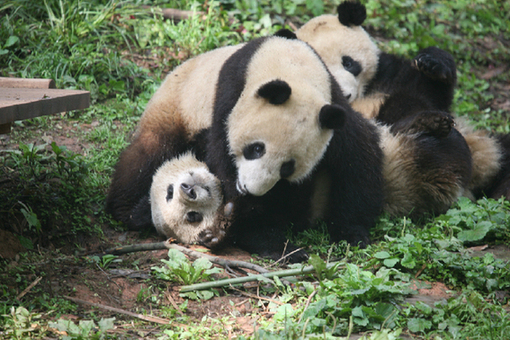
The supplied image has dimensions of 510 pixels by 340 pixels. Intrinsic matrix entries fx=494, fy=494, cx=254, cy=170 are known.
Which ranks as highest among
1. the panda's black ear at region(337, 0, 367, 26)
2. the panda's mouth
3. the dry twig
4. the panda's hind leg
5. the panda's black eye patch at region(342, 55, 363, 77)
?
the panda's black ear at region(337, 0, 367, 26)

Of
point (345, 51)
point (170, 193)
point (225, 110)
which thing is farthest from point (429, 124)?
point (170, 193)

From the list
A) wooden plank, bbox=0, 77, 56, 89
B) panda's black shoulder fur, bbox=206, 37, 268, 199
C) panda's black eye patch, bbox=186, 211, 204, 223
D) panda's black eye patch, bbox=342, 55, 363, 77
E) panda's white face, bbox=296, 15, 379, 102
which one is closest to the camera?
panda's black shoulder fur, bbox=206, 37, 268, 199

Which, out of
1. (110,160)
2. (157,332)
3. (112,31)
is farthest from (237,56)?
(112,31)

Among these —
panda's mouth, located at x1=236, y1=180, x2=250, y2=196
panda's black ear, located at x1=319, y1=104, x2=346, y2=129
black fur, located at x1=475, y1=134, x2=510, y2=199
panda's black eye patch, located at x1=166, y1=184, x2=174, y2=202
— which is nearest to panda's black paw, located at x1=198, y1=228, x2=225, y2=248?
panda's black eye patch, located at x1=166, y1=184, x2=174, y2=202

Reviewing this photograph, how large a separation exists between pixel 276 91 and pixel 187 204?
1.44 meters

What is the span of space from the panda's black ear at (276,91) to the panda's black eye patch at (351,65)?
1964 millimetres

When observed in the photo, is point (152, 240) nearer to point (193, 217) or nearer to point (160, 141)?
point (193, 217)

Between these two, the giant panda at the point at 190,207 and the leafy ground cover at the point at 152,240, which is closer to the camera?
the leafy ground cover at the point at 152,240

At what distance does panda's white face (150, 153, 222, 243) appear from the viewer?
4.55m

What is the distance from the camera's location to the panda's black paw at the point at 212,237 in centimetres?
447

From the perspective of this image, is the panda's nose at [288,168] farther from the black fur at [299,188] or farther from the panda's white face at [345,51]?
the panda's white face at [345,51]

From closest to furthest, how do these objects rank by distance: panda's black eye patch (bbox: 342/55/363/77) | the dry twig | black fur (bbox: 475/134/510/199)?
1. the dry twig
2. black fur (bbox: 475/134/510/199)
3. panda's black eye patch (bbox: 342/55/363/77)

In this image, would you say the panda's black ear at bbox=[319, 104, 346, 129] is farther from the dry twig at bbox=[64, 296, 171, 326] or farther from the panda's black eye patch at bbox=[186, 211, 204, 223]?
the dry twig at bbox=[64, 296, 171, 326]

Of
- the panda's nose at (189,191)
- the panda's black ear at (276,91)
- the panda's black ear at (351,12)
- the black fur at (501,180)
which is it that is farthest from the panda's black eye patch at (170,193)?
the black fur at (501,180)
